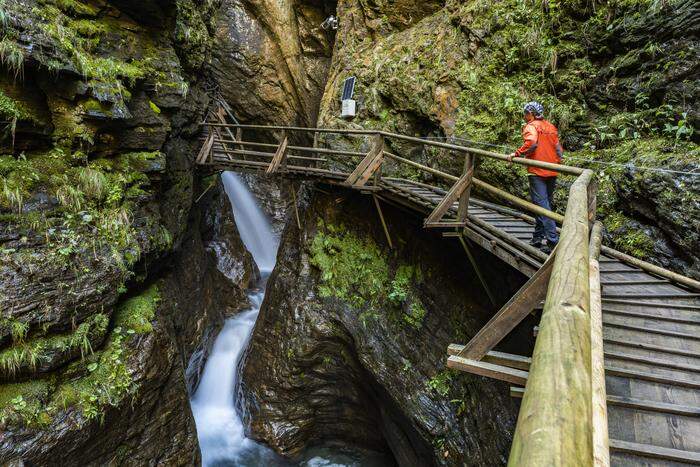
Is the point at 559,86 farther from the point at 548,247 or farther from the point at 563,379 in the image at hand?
the point at 563,379

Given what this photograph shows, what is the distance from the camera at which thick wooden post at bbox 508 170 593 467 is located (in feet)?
2.41

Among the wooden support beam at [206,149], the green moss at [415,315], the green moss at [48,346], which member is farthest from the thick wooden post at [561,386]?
the wooden support beam at [206,149]

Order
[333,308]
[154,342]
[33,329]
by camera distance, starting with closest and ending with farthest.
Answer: [33,329]
[154,342]
[333,308]

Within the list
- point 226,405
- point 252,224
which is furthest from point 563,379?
point 252,224

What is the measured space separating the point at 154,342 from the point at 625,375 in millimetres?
6432

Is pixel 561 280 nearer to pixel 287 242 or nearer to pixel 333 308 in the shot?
pixel 333 308

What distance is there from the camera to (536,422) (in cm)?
82

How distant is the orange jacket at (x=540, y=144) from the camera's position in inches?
170

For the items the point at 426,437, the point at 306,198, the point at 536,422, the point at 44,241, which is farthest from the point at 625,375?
the point at 306,198

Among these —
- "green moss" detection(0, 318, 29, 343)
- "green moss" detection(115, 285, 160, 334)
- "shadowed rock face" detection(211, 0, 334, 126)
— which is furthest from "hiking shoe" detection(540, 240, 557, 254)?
"shadowed rock face" detection(211, 0, 334, 126)

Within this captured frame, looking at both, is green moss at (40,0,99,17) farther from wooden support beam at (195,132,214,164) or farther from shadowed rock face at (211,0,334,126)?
shadowed rock face at (211,0,334,126)

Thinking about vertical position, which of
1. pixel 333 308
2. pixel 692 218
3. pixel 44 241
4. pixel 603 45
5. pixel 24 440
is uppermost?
pixel 603 45

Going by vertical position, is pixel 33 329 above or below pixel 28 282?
below

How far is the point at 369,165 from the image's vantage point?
22.2 feet
